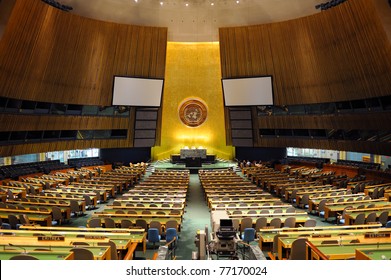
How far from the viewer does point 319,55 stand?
21.2 metres

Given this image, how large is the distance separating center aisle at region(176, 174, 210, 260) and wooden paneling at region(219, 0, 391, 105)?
1014cm

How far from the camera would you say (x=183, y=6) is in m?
27.0

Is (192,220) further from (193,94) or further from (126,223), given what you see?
(193,94)

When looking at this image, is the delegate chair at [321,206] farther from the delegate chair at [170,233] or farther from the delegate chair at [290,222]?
the delegate chair at [170,233]

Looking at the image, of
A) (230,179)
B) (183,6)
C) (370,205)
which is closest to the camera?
(370,205)

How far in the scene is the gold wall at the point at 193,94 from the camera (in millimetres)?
32688

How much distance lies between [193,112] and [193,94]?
1.69m

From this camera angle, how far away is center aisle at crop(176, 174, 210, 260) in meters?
9.23

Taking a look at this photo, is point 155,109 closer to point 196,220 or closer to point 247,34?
point 247,34

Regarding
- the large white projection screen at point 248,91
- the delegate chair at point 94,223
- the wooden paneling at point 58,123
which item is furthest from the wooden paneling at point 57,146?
the delegate chair at point 94,223

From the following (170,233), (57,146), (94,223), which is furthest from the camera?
(57,146)

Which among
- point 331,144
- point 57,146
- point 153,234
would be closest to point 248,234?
point 153,234

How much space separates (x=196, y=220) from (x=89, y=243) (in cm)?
657
